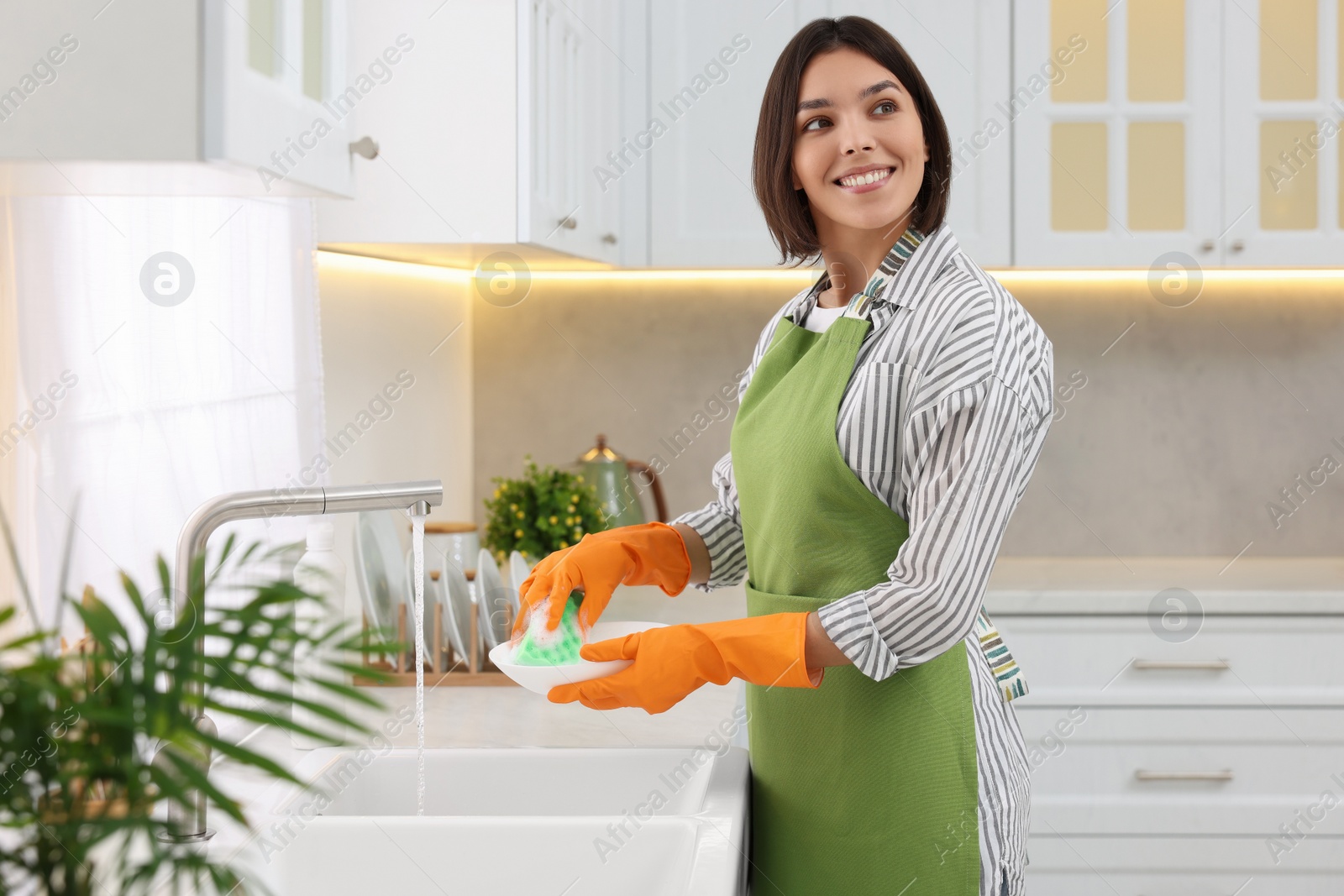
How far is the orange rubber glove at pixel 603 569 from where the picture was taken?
1084mm

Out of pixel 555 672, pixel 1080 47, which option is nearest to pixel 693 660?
pixel 555 672

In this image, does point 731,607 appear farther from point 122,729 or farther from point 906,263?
point 122,729

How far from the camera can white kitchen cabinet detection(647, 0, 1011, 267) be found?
2.16 meters

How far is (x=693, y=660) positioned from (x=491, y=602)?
2.35ft

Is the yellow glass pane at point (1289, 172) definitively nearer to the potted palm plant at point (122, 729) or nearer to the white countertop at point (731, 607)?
the white countertop at point (731, 607)

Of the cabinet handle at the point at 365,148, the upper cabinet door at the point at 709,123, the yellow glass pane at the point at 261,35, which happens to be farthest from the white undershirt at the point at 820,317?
the upper cabinet door at the point at 709,123

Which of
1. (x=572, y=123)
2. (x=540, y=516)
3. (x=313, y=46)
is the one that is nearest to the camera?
(x=313, y=46)

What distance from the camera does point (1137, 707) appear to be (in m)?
2.04

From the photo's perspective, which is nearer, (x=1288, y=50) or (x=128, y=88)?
(x=128, y=88)

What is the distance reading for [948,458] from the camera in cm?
92

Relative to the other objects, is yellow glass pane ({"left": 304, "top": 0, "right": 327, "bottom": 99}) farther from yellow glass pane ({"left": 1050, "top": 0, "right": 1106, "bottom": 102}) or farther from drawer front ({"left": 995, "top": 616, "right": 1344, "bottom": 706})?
yellow glass pane ({"left": 1050, "top": 0, "right": 1106, "bottom": 102})

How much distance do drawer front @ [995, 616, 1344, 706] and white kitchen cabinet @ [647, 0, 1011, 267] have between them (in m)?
0.72

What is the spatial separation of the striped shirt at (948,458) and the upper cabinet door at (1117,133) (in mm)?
1215

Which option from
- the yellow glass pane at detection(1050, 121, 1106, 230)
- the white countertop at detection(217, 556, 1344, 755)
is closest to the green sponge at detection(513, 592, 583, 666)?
the white countertop at detection(217, 556, 1344, 755)
